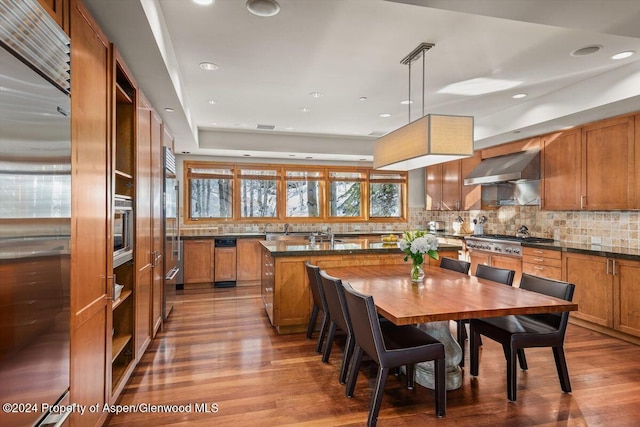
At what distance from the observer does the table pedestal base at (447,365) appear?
8.43ft

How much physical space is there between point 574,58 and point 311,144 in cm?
396

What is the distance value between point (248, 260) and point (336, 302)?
12.6ft

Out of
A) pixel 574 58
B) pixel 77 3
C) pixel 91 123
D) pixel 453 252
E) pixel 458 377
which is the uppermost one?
pixel 574 58

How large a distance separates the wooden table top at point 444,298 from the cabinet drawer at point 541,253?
6.23 ft

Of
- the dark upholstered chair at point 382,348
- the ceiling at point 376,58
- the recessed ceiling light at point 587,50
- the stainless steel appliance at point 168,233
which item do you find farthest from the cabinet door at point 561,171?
the stainless steel appliance at point 168,233

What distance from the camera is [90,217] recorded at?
5.71 ft

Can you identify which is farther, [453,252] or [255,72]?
[453,252]

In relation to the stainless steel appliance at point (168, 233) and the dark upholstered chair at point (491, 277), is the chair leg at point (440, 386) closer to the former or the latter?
the dark upholstered chair at point (491, 277)

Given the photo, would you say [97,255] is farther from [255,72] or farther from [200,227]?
[200,227]

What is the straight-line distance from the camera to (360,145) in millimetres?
6520

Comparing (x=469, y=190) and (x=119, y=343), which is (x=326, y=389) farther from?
(x=469, y=190)

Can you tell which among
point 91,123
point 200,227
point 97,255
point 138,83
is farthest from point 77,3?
point 200,227

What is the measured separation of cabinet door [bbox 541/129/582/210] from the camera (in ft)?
14.2

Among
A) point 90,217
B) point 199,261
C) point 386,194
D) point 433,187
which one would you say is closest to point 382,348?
point 90,217
